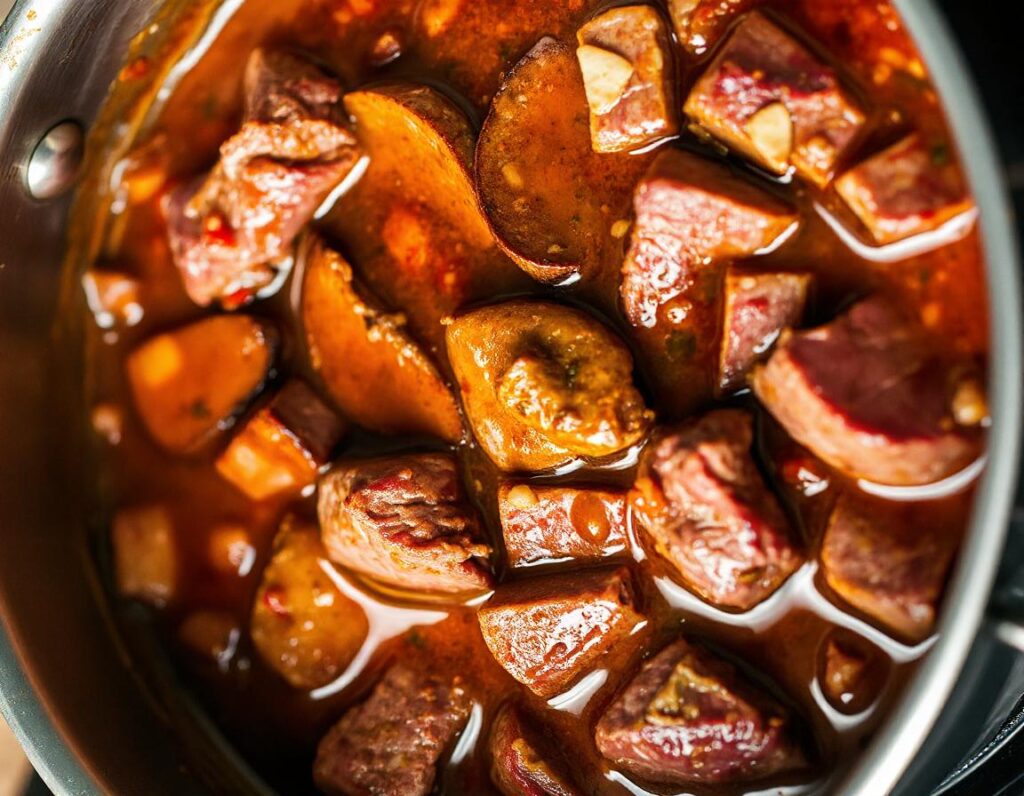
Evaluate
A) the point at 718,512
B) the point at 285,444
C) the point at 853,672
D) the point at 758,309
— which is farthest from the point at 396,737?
the point at 758,309

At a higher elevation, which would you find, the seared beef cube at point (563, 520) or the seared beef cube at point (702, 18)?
the seared beef cube at point (702, 18)

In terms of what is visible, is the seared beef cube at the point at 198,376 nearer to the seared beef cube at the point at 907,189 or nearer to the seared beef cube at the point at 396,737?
the seared beef cube at the point at 396,737

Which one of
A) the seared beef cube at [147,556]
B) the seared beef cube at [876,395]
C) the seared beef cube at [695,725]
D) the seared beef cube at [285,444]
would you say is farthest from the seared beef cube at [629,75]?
the seared beef cube at [147,556]

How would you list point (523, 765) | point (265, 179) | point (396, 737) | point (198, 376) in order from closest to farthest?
point (523, 765)
point (396, 737)
point (265, 179)
point (198, 376)

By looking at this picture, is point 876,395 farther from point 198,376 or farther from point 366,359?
point 198,376

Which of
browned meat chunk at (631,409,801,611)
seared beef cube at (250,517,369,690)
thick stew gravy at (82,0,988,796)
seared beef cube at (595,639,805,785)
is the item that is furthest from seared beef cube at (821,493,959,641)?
seared beef cube at (250,517,369,690)

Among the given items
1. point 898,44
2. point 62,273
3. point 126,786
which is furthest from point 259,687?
point 898,44
